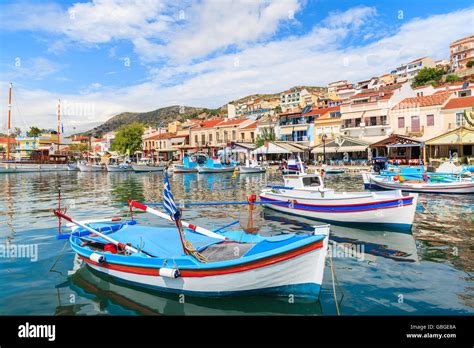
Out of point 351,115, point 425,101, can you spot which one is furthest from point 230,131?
point 425,101

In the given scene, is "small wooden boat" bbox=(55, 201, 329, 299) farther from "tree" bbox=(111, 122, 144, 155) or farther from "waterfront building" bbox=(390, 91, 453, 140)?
"tree" bbox=(111, 122, 144, 155)

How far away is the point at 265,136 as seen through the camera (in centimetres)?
6669

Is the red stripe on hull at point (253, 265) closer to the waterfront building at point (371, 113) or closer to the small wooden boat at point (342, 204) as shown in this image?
the small wooden boat at point (342, 204)

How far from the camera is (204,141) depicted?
79.8m

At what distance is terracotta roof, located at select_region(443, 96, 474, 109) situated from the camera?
4382 cm

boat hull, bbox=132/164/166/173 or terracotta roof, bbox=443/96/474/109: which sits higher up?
terracotta roof, bbox=443/96/474/109

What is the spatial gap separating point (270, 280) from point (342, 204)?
8.75 meters

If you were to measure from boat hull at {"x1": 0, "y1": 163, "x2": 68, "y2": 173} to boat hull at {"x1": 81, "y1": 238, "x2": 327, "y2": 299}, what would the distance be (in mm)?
69056

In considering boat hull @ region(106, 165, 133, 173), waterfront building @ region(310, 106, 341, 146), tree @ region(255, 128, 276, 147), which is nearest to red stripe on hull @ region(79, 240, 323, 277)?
waterfront building @ region(310, 106, 341, 146)

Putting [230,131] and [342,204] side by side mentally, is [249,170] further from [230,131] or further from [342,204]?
[342,204]

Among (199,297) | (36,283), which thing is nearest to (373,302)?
(199,297)

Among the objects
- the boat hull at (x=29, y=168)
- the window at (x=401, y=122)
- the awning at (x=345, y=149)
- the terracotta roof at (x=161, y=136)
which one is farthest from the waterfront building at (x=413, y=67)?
the boat hull at (x=29, y=168)

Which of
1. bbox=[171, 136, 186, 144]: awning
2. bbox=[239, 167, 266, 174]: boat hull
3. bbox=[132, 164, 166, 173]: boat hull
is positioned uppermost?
bbox=[171, 136, 186, 144]: awning
